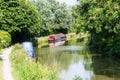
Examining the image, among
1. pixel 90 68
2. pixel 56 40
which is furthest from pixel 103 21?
pixel 56 40

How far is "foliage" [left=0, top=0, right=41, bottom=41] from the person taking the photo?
57.4 m

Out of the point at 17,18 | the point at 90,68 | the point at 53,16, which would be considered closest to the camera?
the point at 90,68

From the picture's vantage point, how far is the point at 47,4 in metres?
84.0

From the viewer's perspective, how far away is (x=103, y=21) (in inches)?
1476

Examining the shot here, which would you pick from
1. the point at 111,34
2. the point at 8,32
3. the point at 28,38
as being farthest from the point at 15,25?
the point at 111,34

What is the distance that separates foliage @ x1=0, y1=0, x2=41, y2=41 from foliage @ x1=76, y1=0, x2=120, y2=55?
1270cm

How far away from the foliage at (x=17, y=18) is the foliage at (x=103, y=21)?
12695 mm

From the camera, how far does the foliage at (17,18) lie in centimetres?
5738

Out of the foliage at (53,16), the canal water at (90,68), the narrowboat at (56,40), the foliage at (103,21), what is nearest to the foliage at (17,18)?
the narrowboat at (56,40)

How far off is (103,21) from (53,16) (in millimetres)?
45465

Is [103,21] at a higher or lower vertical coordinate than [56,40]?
higher

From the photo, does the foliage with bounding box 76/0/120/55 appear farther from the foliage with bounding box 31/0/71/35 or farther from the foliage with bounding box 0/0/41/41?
the foliage with bounding box 31/0/71/35

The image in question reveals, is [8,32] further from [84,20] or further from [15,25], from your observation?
[84,20]

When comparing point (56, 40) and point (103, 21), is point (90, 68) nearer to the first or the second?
point (103, 21)
